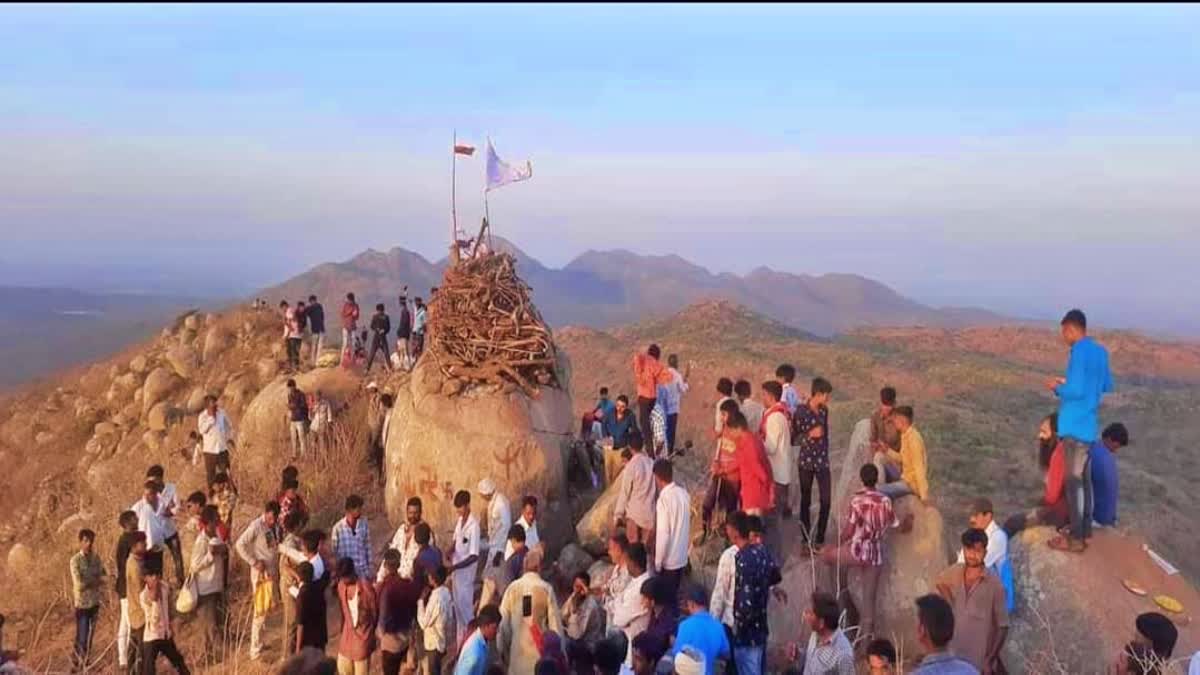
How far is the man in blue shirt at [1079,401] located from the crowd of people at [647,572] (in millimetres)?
19

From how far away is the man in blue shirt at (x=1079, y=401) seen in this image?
807cm

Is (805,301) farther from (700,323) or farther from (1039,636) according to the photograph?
(1039,636)

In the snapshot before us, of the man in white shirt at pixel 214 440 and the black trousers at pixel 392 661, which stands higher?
the man in white shirt at pixel 214 440

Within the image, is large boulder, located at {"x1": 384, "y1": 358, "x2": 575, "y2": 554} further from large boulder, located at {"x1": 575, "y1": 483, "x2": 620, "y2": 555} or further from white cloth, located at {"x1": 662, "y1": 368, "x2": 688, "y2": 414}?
white cloth, located at {"x1": 662, "y1": 368, "x2": 688, "y2": 414}

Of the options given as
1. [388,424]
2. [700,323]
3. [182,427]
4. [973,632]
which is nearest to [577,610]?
[973,632]

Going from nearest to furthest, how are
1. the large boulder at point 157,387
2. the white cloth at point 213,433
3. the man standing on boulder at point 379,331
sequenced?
the white cloth at point 213,433, the man standing on boulder at point 379,331, the large boulder at point 157,387

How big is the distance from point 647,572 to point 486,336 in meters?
Result: 4.80

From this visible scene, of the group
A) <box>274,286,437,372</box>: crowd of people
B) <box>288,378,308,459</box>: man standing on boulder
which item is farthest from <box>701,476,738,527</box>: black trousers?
<box>274,286,437,372</box>: crowd of people

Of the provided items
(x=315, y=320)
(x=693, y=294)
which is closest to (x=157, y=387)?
(x=315, y=320)

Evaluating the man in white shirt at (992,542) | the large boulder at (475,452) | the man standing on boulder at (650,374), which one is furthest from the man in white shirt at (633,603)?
the man standing on boulder at (650,374)

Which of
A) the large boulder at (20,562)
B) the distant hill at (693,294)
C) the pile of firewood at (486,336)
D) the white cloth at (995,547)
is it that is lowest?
the distant hill at (693,294)

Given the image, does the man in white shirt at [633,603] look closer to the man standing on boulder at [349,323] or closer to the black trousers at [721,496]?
the black trousers at [721,496]

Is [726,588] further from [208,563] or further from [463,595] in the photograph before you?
[208,563]

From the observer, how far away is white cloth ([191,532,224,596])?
30.8 ft
